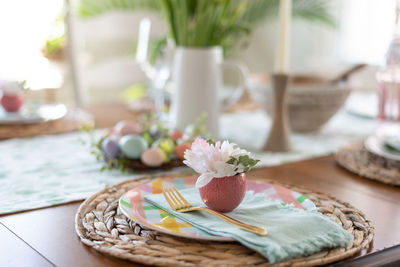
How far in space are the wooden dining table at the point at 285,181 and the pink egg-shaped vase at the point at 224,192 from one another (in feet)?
0.42

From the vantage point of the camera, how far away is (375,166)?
2.91ft

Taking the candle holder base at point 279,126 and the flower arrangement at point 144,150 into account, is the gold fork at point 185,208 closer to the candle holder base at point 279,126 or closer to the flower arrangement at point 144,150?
the flower arrangement at point 144,150

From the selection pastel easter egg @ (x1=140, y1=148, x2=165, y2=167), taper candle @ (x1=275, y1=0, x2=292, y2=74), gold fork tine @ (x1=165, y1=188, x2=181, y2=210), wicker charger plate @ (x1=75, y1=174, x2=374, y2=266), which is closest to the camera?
wicker charger plate @ (x1=75, y1=174, x2=374, y2=266)

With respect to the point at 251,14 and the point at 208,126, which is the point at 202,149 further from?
the point at 251,14

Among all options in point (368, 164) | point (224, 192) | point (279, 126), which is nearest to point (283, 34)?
point (279, 126)

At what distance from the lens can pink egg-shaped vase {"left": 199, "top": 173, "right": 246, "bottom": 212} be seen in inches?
22.0

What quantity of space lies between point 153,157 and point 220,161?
287 mm

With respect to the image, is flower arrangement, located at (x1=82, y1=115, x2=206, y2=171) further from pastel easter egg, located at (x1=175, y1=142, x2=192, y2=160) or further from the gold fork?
the gold fork

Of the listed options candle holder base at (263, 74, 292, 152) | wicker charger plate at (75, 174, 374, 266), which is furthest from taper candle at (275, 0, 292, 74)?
wicker charger plate at (75, 174, 374, 266)

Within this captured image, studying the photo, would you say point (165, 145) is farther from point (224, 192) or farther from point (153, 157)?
point (224, 192)

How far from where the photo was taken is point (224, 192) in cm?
56

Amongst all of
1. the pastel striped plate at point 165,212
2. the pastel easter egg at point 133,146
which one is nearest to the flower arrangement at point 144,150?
the pastel easter egg at point 133,146

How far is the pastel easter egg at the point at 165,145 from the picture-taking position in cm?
83

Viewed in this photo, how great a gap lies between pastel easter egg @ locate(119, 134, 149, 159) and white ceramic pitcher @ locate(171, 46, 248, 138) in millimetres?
193
